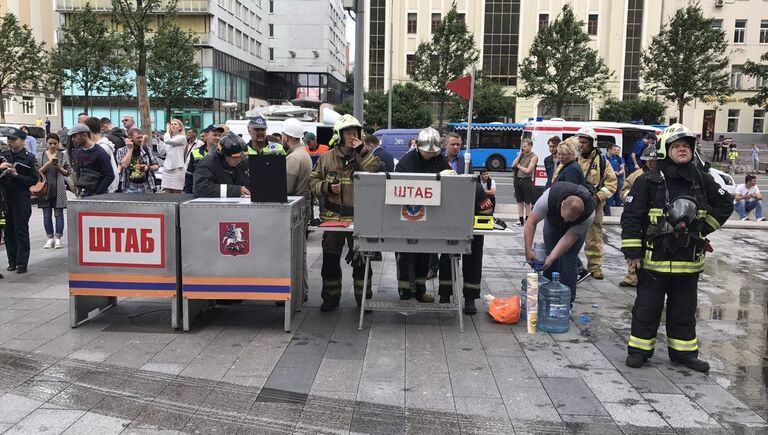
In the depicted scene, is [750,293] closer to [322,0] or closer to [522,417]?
[522,417]

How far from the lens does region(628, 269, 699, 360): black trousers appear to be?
199 inches

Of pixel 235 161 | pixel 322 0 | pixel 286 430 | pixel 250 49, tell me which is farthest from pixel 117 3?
pixel 322 0

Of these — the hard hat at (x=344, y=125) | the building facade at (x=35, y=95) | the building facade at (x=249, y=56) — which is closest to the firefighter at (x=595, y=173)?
the hard hat at (x=344, y=125)

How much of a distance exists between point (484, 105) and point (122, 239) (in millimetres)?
43232

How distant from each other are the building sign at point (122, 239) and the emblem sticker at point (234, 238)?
1.77ft

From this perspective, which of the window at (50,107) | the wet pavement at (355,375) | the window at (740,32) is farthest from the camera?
the window at (50,107)

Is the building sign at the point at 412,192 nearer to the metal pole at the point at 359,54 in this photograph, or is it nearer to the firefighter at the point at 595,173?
the firefighter at the point at 595,173

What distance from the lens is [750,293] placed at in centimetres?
799

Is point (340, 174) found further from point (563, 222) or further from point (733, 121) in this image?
point (733, 121)

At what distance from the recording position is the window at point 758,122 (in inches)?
2222

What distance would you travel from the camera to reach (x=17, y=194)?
27.1 ft

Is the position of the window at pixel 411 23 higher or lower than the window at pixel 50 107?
higher

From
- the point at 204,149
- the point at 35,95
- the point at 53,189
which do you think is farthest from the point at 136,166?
the point at 35,95

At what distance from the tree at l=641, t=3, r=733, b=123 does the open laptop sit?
3776cm
